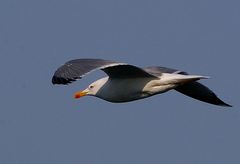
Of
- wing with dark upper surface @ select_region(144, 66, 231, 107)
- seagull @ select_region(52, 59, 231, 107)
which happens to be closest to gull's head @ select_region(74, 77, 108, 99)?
seagull @ select_region(52, 59, 231, 107)

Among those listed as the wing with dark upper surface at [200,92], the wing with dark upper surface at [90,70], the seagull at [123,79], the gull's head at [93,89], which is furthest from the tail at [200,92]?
the wing with dark upper surface at [90,70]

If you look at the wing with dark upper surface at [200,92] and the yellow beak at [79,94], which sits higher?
the wing with dark upper surface at [200,92]

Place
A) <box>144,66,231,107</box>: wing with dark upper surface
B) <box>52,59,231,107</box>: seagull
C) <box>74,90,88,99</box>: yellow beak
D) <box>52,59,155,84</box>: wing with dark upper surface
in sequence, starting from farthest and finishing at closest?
<box>144,66,231,107</box>: wing with dark upper surface, <box>74,90,88,99</box>: yellow beak, <box>52,59,231,107</box>: seagull, <box>52,59,155,84</box>: wing with dark upper surface

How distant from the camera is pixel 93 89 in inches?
907

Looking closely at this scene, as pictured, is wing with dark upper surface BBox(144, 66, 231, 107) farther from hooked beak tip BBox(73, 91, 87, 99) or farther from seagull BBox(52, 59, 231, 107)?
hooked beak tip BBox(73, 91, 87, 99)

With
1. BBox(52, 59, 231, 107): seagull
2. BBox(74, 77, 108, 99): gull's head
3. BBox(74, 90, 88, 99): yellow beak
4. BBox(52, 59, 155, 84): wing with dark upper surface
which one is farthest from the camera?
BBox(74, 90, 88, 99): yellow beak

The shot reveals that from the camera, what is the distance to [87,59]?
70.8 ft

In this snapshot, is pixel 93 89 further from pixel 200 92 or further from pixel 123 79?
pixel 200 92

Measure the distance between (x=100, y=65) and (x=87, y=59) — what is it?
42.7 inches

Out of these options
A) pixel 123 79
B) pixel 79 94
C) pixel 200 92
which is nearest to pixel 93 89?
pixel 79 94

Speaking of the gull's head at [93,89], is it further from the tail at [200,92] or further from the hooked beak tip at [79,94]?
the tail at [200,92]

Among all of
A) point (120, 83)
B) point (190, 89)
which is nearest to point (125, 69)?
point (120, 83)

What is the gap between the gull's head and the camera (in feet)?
74.8

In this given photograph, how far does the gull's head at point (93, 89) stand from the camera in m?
22.8
